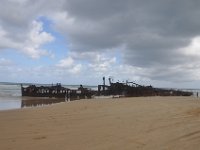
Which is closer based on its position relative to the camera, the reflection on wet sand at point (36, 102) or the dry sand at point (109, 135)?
the dry sand at point (109, 135)

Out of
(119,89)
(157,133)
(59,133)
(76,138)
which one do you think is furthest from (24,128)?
(119,89)

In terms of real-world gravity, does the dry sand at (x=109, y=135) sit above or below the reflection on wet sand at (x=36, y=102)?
below

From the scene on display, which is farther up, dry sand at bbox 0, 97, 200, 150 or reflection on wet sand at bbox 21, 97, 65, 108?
reflection on wet sand at bbox 21, 97, 65, 108

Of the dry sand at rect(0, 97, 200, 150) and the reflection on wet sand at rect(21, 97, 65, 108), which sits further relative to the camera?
the reflection on wet sand at rect(21, 97, 65, 108)

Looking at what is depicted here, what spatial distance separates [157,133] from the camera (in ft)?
26.5

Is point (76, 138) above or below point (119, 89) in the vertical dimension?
below

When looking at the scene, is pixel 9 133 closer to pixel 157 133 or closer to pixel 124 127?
pixel 124 127

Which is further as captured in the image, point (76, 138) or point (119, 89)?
point (119, 89)

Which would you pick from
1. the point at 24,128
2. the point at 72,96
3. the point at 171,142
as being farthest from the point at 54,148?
the point at 72,96

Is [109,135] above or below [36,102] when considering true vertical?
below

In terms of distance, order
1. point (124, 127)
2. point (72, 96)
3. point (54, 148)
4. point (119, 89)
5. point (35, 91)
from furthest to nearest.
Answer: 1. point (35, 91)
2. point (72, 96)
3. point (119, 89)
4. point (124, 127)
5. point (54, 148)

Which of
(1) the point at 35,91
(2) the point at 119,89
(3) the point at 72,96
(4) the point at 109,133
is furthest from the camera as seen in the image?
(1) the point at 35,91

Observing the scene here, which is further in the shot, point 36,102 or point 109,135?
point 36,102

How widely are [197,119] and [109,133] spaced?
10.1 ft
